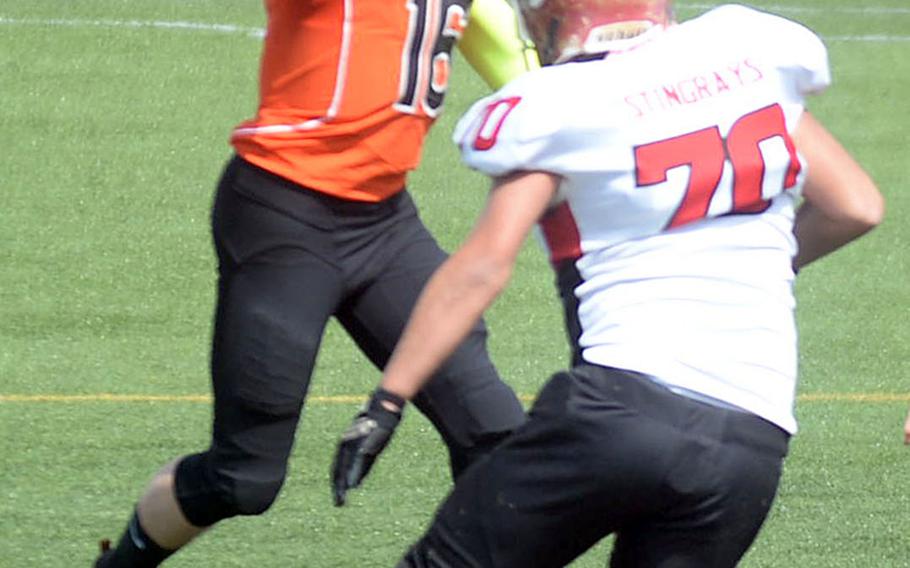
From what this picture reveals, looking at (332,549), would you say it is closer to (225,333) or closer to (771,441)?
(225,333)

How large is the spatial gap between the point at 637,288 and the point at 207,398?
389 cm

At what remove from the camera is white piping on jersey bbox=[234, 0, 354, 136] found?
4.32m

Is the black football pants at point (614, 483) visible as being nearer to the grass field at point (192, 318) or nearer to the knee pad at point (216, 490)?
the knee pad at point (216, 490)

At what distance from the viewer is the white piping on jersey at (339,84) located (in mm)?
4320

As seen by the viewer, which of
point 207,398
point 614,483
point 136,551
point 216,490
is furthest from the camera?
point 207,398

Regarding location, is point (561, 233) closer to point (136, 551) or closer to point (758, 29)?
point (758, 29)

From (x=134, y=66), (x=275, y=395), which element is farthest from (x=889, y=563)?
(x=134, y=66)

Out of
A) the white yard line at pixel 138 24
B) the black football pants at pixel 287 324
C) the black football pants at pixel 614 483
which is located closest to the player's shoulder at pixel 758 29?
the black football pants at pixel 614 483

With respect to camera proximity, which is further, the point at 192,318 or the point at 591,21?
the point at 192,318

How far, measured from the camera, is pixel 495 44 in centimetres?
468

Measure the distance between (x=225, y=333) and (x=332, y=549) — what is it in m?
1.11

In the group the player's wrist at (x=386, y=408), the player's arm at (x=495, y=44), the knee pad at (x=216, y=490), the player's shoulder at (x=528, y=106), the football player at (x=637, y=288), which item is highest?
the player's shoulder at (x=528, y=106)

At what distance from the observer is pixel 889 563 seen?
17.4 feet

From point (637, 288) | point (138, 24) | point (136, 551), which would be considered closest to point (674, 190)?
point (637, 288)
